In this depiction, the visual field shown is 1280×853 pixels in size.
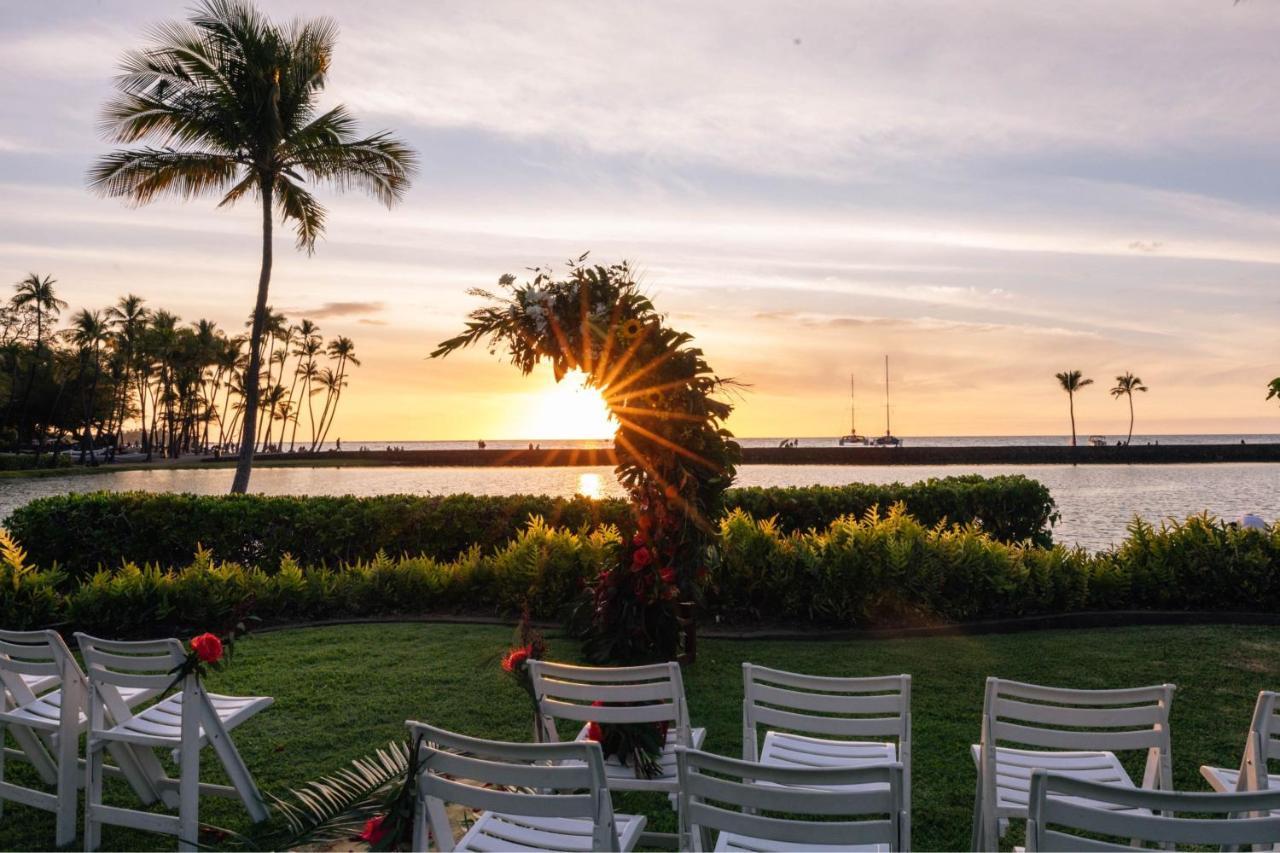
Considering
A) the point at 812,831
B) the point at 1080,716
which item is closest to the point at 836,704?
the point at 1080,716

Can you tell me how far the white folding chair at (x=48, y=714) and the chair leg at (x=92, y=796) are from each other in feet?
0.44

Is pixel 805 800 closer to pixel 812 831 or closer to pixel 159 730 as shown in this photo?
pixel 812 831

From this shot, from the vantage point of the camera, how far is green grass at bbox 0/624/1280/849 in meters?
5.12

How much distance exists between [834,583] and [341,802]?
5.89 metres

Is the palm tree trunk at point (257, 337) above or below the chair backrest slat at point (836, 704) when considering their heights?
above

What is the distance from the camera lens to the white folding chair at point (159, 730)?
423 cm

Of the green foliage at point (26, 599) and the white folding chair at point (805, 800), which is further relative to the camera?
the green foliage at point (26, 599)

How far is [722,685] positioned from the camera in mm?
7359

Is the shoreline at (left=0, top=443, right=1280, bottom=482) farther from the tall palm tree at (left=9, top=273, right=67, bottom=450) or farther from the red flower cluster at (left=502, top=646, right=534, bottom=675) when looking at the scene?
the red flower cluster at (left=502, top=646, right=534, bottom=675)

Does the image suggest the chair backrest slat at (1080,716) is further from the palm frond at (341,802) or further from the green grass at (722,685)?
the palm frond at (341,802)

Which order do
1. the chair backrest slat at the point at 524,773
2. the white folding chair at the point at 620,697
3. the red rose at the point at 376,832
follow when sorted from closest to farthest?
the chair backrest slat at the point at 524,773
the red rose at the point at 376,832
the white folding chair at the point at 620,697

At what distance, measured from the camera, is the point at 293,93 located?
16.1 meters

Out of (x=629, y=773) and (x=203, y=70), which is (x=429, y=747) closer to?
(x=629, y=773)

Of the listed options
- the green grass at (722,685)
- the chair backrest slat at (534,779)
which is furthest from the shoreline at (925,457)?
the chair backrest slat at (534,779)
